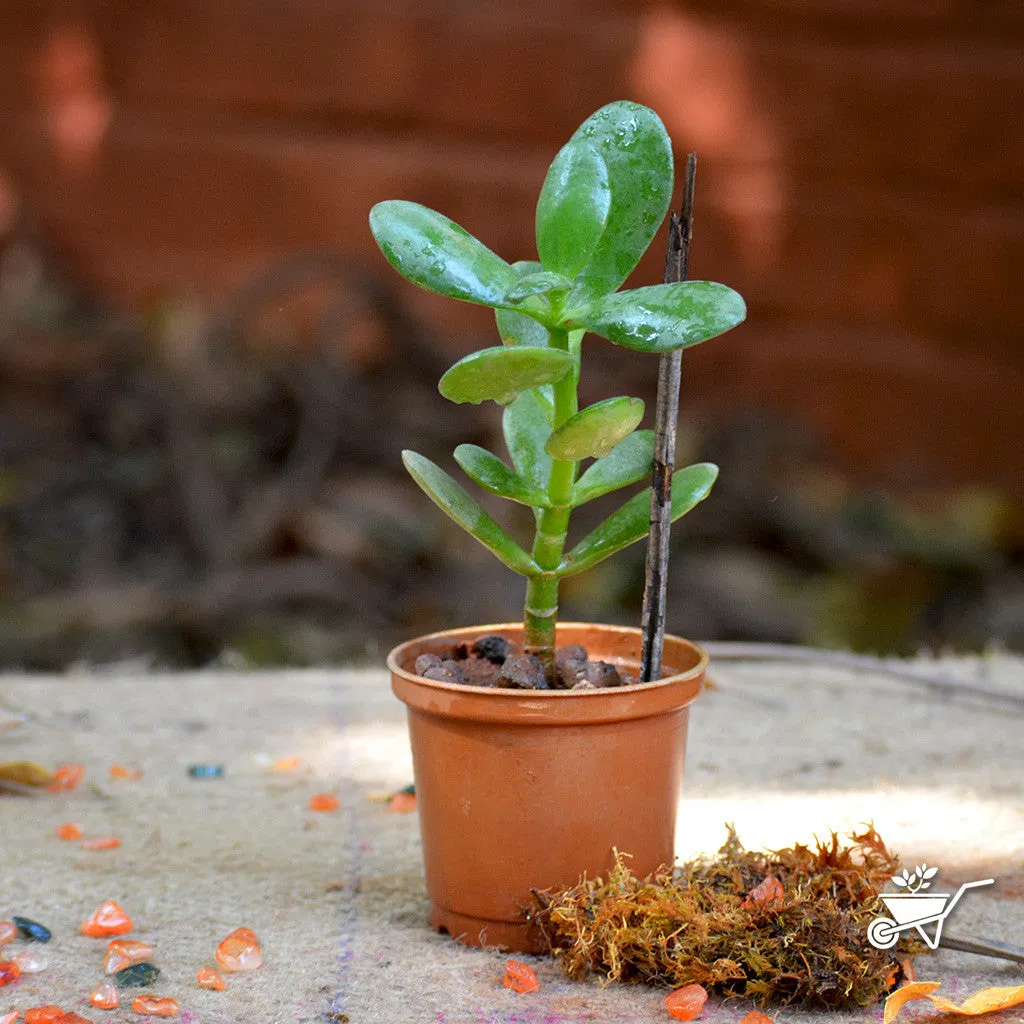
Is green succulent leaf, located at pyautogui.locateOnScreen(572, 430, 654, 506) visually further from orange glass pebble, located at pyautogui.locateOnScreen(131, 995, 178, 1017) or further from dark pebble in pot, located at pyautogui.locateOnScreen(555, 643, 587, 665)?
orange glass pebble, located at pyautogui.locateOnScreen(131, 995, 178, 1017)

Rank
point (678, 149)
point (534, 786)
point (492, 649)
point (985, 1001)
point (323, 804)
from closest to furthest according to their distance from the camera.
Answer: point (985, 1001) → point (534, 786) → point (492, 649) → point (323, 804) → point (678, 149)

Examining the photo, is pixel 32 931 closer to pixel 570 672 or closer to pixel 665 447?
pixel 570 672

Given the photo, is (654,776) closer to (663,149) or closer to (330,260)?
(663,149)

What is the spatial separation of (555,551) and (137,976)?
379 millimetres

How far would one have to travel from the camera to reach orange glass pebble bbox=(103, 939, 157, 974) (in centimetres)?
85

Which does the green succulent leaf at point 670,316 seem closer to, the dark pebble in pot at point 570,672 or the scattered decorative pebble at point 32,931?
the dark pebble in pot at point 570,672

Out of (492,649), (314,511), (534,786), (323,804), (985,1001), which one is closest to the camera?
(985,1001)

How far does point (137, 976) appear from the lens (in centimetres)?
83

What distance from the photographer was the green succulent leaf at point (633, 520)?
92 centimetres

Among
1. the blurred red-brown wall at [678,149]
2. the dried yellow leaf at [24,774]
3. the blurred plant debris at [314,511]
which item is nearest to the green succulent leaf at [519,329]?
the dried yellow leaf at [24,774]

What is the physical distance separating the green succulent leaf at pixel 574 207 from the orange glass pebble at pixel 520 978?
17.2 inches

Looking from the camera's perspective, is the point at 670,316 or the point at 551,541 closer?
the point at 670,316

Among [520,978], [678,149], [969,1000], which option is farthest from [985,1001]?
[678,149]

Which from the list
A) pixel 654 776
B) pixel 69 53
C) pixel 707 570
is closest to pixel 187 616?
pixel 707 570
